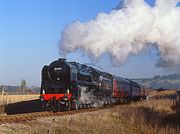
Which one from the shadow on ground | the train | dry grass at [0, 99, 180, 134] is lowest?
dry grass at [0, 99, 180, 134]

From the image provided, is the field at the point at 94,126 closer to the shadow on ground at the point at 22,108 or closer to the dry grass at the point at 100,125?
the dry grass at the point at 100,125

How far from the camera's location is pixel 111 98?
3756 cm

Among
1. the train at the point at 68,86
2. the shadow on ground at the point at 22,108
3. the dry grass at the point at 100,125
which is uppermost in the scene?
the train at the point at 68,86

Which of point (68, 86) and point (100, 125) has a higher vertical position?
point (68, 86)

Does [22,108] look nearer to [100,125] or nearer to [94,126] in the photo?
[100,125]

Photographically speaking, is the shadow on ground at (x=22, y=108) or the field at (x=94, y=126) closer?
the field at (x=94, y=126)

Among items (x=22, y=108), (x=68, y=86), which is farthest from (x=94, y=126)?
(x=22, y=108)

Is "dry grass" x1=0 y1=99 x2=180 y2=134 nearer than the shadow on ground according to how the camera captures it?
Yes

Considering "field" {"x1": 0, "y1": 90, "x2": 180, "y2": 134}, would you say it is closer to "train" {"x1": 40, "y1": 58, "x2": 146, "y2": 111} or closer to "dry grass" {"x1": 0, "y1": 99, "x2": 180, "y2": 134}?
"dry grass" {"x1": 0, "y1": 99, "x2": 180, "y2": 134}

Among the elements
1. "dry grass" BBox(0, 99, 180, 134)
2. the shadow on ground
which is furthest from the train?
"dry grass" BBox(0, 99, 180, 134)

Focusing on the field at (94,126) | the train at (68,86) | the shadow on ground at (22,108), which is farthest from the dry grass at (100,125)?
the shadow on ground at (22,108)

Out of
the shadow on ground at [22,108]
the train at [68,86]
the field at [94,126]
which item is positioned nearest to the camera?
the field at [94,126]

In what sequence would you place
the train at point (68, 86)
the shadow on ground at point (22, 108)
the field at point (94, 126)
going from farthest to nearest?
the shadow on ground at point (22, 108)
the train at point (68, 86)
the field at point (94, 126)

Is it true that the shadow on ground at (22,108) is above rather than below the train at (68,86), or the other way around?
below
